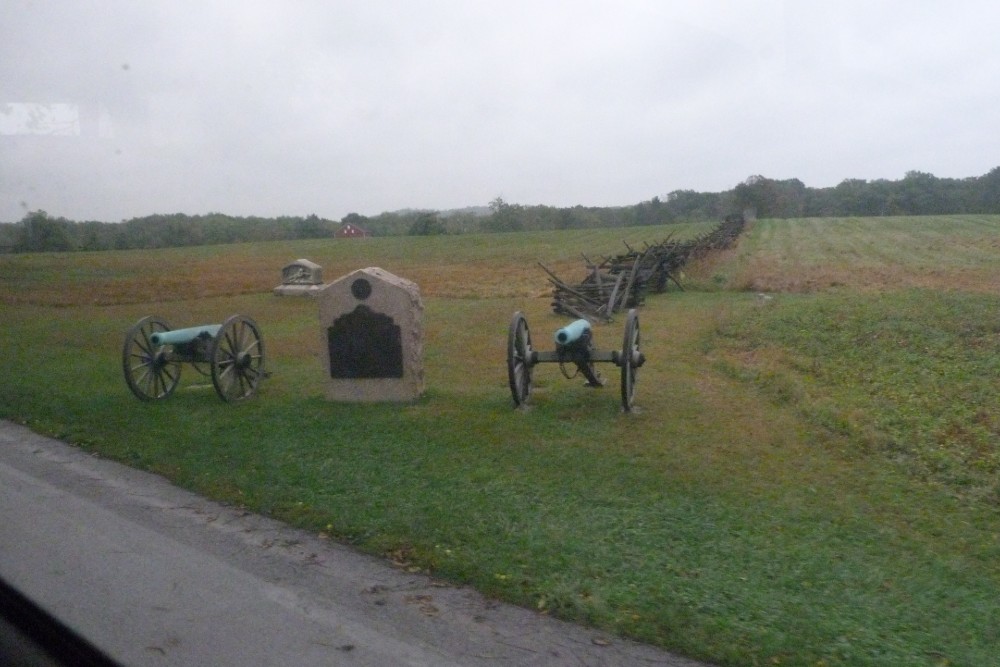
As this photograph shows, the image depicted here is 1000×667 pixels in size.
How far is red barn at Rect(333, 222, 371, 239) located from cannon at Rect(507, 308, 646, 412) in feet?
81.1

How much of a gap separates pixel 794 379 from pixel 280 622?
7.65 meters

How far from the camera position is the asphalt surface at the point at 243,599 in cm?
439

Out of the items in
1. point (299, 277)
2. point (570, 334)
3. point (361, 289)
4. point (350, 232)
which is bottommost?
point (299, 277)

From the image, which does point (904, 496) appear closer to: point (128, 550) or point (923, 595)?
point (923, 595)

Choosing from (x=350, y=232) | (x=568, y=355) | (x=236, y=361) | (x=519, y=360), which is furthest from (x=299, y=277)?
(x=568, y=355)

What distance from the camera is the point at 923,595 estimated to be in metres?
5.09

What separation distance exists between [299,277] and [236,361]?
53.4ft

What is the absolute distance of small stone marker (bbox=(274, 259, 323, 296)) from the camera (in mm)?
26433

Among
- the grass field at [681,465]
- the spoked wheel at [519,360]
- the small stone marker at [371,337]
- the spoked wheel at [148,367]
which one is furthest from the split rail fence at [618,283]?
the spoked wheel at [148,367]

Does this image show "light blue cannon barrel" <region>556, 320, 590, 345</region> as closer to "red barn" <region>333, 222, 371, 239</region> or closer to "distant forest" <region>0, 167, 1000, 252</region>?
"distant forest" <region>0, 167, 1000, 252</region>

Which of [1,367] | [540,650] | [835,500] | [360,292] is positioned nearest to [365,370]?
[360,292]

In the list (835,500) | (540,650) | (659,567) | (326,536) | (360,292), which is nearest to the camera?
(540,650)

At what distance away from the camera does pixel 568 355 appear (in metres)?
9.91

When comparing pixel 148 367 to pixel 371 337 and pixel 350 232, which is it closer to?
pixel 371 337
